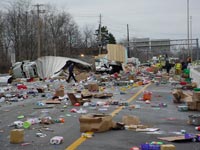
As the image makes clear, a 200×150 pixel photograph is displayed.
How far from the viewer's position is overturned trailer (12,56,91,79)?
4150 cm

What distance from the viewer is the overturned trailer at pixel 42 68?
41.5m

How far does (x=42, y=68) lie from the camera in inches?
1668

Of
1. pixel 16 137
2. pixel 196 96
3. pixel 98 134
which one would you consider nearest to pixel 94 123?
pixel 98 134

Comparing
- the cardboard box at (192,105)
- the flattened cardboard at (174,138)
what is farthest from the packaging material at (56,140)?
the cardboard box at (192,105)

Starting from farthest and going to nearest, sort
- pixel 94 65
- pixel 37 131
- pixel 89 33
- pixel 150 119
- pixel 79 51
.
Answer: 1. pixel 89 33
2. pixel 79 51
3. pixel 94 65
4. pixel 150 119
5. pixel 37 131

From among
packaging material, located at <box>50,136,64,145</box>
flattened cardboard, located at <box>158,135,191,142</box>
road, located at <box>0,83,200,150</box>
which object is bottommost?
road, located at <box>0,83,200,150</box>

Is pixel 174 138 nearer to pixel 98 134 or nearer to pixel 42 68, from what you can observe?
pixel 98 134

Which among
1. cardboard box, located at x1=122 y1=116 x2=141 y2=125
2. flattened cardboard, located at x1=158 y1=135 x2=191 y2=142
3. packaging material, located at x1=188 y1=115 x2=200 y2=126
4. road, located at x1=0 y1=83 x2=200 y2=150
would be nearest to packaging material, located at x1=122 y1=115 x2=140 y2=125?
cardboard box, located at x1=122 y1=116 x2=141 y2=125

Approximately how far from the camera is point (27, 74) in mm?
41250

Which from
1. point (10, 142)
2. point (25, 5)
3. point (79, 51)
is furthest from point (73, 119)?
point (79, 51)

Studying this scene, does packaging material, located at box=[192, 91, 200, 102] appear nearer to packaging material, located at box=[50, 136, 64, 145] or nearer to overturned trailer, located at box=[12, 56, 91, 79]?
packaging material, located at box=[50, 136, 64, 145]

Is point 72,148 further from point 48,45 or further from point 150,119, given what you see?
point 48,45

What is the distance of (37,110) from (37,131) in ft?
15.7

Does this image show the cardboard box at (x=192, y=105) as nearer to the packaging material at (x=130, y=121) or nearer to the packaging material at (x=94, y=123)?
the packaging material at (x=130, y=121)
